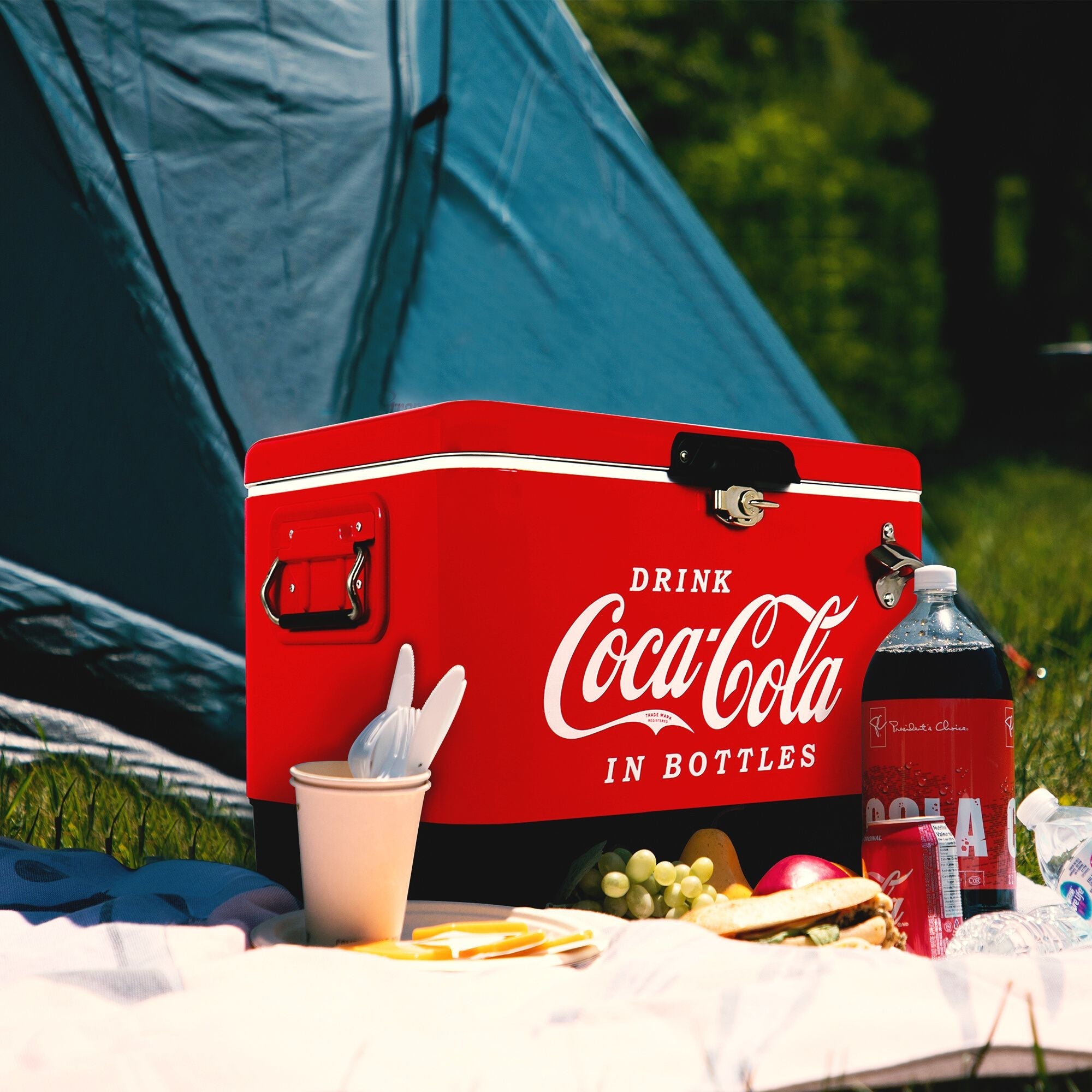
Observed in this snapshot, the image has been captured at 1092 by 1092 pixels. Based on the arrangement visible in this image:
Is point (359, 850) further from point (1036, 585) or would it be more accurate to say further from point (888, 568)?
point (1036, 585)

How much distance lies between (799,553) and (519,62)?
1.25m

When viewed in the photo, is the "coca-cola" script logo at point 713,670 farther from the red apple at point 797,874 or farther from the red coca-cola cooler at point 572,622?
the red apple at point 797,874

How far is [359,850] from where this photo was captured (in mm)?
1187

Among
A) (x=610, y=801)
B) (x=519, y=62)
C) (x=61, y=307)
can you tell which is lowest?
(x=610, y=801)

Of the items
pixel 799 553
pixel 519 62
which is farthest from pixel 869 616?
pixel 519 62

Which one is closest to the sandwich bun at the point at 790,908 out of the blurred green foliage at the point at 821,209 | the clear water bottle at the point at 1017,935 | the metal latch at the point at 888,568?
the clear water bottle at the point at 1017,935

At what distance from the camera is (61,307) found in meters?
1.90

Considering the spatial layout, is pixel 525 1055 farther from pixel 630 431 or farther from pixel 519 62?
pixel 519 62

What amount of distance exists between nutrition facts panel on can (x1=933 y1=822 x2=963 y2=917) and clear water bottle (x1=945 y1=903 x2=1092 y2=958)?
21 millimetres

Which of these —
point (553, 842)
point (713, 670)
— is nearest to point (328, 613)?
point (553, 842)

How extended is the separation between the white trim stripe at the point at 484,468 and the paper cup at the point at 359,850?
0.35 meters

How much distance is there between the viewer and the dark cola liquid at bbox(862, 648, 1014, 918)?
1369 millimetres

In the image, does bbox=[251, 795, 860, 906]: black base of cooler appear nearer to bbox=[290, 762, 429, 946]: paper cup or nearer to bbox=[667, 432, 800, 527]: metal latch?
bbox=[290, 762, 429, 946]: paper cup

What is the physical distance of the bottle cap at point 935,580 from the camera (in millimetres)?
1503
